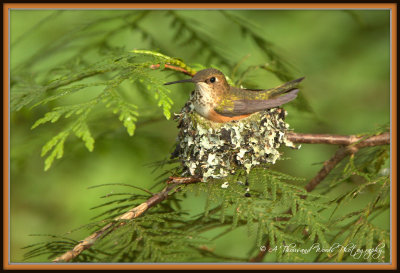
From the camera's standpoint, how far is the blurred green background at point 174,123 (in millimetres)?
4492

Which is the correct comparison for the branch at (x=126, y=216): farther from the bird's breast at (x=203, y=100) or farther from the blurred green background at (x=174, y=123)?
the blurred green background at (x=174, y=123)

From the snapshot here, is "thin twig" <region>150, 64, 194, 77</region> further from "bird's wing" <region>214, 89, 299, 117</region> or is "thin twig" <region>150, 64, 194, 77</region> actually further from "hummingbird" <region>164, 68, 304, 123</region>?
"bird's wing" <region>214, 89, 299, 117</region>

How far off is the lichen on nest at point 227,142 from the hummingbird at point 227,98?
0.29ft

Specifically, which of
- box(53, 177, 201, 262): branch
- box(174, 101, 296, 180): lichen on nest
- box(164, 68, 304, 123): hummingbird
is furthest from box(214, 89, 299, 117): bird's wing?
box(53, 177, 201, 262): branch

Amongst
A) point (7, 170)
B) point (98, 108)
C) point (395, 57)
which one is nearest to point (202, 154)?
point (7, 170)

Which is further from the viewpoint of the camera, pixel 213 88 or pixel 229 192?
pixel 213 88

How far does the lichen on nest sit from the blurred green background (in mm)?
1120

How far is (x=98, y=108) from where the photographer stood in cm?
409

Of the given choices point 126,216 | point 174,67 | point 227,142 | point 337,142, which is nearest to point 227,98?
point 227,142

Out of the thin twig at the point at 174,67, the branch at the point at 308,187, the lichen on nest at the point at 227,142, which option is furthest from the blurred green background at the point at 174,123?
the branch at the point at 308,187

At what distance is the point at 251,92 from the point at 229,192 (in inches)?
39.3

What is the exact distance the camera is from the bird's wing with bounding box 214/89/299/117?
2826 mm

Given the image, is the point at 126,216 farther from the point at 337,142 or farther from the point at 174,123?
the point at 174,123
